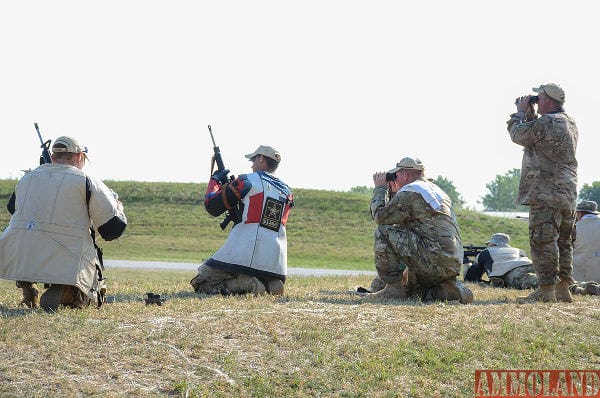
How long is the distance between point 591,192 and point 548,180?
6658 cm

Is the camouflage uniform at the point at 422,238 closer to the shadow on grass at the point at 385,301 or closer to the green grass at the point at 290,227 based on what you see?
the shadow on grass at the point at 385,301

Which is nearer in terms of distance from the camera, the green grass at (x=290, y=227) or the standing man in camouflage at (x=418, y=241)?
the standing man in camouflage at (x=418, y=241)

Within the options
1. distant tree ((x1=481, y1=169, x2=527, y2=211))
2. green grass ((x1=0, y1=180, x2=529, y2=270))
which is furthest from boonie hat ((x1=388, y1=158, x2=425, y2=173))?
distant tree ((x1=481, y1=169, x2=527, y2=211))

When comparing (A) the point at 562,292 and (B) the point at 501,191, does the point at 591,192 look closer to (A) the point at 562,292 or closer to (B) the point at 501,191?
(B) the point at 501,191

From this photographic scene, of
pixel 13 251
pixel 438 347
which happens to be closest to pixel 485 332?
pixel 438 347

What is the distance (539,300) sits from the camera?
1089 cm

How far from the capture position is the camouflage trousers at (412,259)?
10773 mm

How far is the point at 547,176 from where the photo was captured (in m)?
11.0

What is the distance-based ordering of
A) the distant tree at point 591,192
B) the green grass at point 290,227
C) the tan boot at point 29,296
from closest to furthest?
the tan boot at point 29,296, the green grass at point 290,227, the distant tree at point 591,192

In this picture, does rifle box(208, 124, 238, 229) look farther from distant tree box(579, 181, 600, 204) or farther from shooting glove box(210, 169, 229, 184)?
distant tree box(579, 181, 600, 204)

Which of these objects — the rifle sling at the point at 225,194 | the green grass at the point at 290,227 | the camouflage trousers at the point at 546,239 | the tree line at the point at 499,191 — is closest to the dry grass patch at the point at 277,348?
the camouflage trousers at the point at 546,239

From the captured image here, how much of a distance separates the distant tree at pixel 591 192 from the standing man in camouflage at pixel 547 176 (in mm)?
64473

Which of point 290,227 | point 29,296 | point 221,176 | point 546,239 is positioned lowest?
point 29,296

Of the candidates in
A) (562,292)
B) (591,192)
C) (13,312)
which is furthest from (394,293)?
(591,192)
